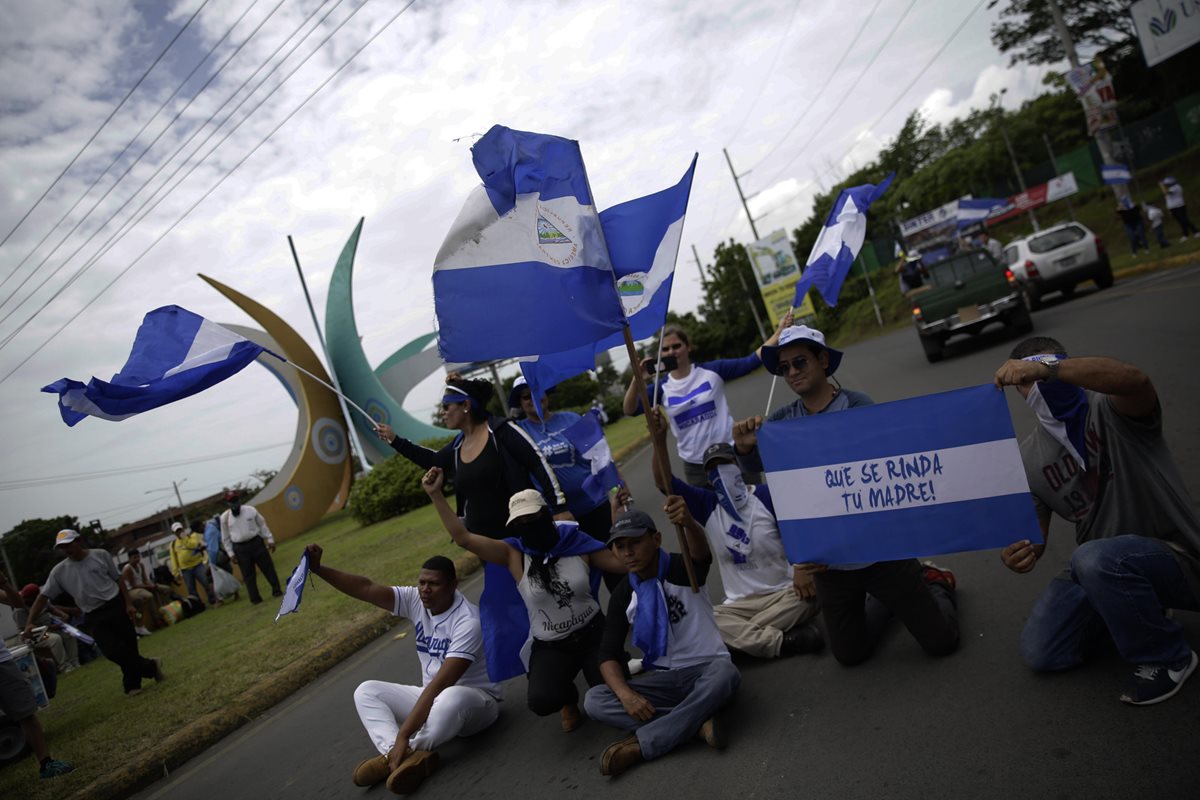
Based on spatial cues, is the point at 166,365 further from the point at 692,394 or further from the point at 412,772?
the point at 692,394

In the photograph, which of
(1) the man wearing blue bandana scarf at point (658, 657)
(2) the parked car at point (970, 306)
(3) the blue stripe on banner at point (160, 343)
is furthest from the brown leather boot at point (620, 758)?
(2) the parked car at point (970, 306)

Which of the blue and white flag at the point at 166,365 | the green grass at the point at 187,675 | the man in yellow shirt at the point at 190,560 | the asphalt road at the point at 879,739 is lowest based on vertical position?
the asphalt road at the point at 879,739

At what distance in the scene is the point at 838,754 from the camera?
3.30 meters

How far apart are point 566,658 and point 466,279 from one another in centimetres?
219

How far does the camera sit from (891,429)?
3.72 meters

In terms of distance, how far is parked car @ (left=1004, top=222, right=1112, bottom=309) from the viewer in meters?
16.5

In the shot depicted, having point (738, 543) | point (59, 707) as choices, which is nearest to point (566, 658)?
point (738, 543)

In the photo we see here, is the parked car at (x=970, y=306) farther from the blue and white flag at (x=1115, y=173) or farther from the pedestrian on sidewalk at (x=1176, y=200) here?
the pedestrian on sidewalk at (x=1176, y=200)

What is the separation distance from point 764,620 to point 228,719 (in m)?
4.81

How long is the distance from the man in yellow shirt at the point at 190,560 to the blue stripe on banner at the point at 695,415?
1219 centimetres

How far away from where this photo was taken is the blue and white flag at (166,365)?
463cm

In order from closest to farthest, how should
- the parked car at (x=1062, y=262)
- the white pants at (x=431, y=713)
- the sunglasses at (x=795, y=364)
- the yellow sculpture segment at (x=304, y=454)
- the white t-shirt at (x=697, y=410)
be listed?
the sunglasses at (x=795, y=364)
the white pants at (x=431, y=713)
the white t-shirt at (x=697, y=410)
the parked car at (x=1062, y=262)
the yellow sculpture segment at (x=304, y=454)

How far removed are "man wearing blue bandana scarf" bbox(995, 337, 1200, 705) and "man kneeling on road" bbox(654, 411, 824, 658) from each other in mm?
1585

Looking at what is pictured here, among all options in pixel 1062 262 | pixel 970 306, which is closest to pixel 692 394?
pixel 970 306
